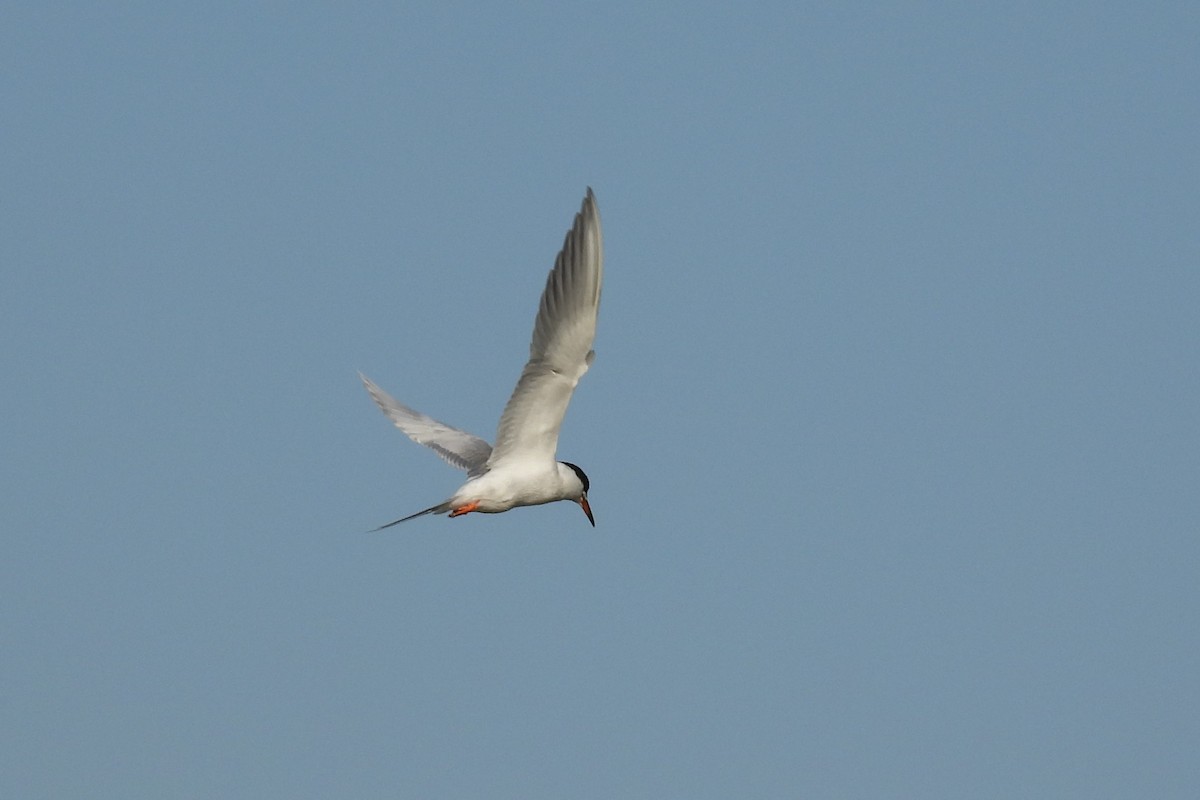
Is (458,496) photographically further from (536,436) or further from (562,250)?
(562,250)

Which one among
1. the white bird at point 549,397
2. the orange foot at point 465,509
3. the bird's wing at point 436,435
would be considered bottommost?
the orange foot at point 465,509

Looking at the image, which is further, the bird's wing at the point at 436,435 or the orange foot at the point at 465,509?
the bird's wing at the point at 436,435

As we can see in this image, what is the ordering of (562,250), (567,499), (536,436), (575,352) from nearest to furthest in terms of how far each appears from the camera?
1. (562,250)
2. (575,352)
3. (536,436)
4. (567,499)

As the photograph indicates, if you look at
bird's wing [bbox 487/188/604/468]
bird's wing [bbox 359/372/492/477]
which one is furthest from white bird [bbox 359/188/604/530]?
bird's wing [bbox 359/372/492/477]

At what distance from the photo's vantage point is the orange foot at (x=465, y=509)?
63.0 ft

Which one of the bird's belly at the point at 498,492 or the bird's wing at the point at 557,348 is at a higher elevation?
the bird's wing at the point at 557,348

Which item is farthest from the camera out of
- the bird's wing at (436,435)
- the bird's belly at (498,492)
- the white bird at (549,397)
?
the bird's wing at (436,435)

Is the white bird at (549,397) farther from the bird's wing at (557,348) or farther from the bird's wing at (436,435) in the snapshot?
the bird's wing at (436,435)

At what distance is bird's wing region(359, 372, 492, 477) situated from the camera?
22.9 metres

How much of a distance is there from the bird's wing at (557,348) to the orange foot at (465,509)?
0.52 meters

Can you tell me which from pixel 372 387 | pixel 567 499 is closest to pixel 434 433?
pixel 372 387

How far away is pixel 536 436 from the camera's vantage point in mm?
19016

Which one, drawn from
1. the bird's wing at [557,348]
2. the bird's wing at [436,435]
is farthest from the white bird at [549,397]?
the bird's wing at [436,435]

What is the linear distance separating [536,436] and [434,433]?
212 inches
